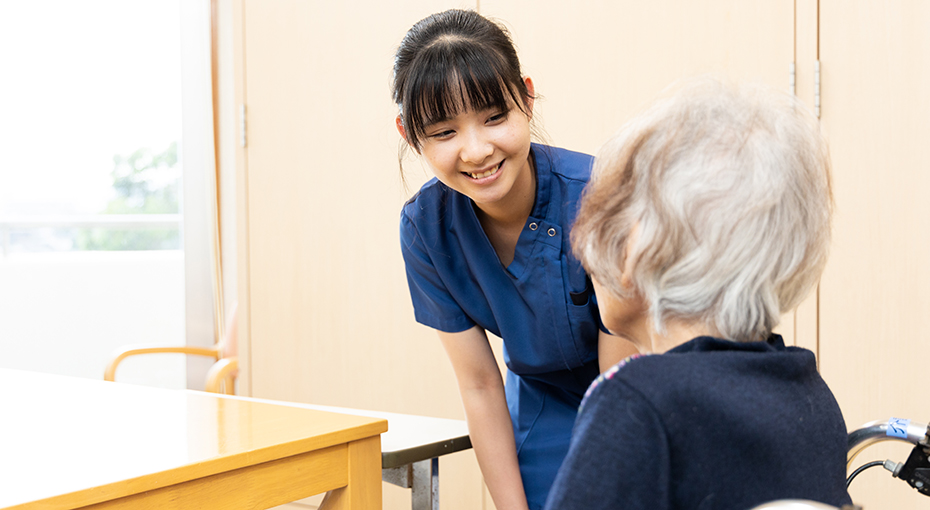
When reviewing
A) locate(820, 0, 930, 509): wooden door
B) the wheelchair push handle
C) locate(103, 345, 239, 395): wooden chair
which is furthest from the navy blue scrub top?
locate(103, 345, 239, 395): wooden chair

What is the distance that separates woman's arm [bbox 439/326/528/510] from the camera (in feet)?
4.41

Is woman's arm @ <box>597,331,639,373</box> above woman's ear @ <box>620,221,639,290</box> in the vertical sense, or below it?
below

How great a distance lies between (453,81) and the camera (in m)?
1.10

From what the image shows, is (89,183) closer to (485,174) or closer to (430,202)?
(430,202)

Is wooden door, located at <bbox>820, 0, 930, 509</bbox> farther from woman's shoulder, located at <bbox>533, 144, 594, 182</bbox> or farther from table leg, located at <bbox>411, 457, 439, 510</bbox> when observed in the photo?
table leg, located at <bbox>411, 457, 439, 510</bbox>

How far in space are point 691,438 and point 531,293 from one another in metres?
0.67

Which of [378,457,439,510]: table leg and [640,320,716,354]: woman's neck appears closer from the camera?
[640,320,716,354]: woman's neck

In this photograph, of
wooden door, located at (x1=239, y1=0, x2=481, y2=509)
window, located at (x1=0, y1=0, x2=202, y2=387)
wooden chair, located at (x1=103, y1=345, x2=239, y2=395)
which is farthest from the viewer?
window, located at (x1=0, y1=0, x2=202, y2=387)

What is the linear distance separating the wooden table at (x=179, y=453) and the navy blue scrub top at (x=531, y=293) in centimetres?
28

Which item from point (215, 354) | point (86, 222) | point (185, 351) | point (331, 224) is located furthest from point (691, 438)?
point (86, 222)

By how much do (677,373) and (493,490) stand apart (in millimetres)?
831

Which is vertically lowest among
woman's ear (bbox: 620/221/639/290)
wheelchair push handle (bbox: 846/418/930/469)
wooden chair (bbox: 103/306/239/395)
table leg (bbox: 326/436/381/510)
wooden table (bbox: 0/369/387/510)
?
wooden chair (bbox: 103/306/239/395)

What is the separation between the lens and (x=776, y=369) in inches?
25.7

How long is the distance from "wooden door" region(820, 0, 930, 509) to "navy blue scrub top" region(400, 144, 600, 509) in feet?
2.37
